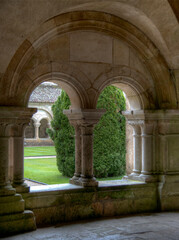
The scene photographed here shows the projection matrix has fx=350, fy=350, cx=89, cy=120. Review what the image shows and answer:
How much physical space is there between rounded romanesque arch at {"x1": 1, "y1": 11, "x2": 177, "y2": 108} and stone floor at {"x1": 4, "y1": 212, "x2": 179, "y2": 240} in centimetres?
166

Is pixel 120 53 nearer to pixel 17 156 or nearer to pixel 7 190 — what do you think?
pixel 17 156

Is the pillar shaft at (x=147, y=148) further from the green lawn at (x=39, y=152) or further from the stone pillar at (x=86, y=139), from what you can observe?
the green lawn at (x=39, y=152)

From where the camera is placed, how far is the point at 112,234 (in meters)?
4.32

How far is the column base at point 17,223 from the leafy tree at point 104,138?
3578 mm

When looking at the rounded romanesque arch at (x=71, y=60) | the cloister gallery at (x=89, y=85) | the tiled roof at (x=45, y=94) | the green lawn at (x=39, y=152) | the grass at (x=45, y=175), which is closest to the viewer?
the cloister gallery at (x=89, y=85)

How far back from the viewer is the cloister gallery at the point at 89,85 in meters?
4.40

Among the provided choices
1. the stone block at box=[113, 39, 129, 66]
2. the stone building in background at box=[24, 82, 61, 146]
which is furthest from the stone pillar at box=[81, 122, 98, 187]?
the stone building in background at box=[24, 82, 61, 146]

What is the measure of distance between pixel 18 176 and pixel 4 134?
0.62m

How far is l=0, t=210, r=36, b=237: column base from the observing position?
166 inches

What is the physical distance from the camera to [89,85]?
5.10m

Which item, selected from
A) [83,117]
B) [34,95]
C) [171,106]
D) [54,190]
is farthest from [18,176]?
[34,95]

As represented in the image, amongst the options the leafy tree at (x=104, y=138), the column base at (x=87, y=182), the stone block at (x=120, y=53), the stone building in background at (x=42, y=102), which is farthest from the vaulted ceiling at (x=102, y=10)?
the stone building in background at (x=42, y=102)

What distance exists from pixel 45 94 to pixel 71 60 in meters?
19.4

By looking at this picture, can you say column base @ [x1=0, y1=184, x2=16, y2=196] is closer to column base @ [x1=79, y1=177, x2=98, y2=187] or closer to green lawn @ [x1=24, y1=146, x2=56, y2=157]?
column base @ [x1=79, y1=177, x2=98, y2=187]
